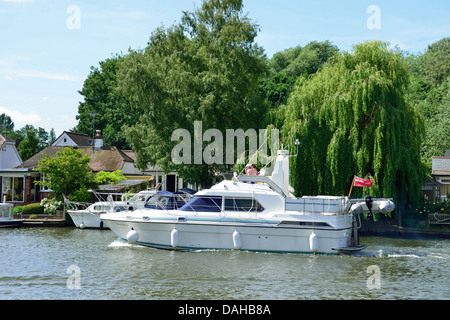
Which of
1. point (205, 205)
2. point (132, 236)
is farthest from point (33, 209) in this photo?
point (205, 205)

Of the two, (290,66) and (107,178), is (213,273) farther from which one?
(290,66)

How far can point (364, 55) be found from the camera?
3253 cm

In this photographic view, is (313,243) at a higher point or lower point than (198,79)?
lower

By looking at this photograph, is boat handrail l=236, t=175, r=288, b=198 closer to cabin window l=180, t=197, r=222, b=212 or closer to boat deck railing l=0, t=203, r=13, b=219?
cabin window l=180, t=197, r=222, b=212

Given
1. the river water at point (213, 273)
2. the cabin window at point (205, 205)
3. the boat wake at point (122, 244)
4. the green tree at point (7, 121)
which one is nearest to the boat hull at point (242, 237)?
the river water at point (213, 273)

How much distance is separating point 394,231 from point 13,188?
33.6 m

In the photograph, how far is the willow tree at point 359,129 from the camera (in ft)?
100

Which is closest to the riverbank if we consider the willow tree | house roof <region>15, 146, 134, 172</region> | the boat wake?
the willow tree

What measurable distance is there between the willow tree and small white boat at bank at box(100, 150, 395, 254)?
615cm

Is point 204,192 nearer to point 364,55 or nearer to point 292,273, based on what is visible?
point 292,273

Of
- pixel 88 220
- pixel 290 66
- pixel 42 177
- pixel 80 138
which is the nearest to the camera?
pixel 88 220

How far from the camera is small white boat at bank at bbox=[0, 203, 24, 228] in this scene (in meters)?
36.3

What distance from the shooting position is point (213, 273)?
19.1m
